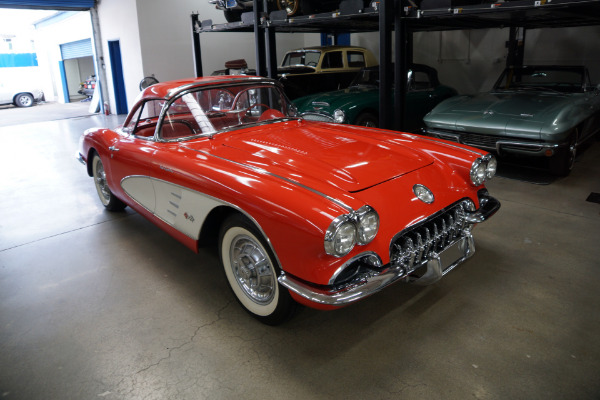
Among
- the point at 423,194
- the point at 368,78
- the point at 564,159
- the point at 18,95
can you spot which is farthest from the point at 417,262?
the point at 18,95

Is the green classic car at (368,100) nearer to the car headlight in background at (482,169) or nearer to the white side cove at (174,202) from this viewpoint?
the car headlight in background at (482,169)

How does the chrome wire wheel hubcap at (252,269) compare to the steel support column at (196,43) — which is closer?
the chrome wire wheel hubcap at (252,269)

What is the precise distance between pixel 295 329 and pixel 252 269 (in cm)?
42

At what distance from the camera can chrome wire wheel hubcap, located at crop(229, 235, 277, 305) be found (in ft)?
7.86

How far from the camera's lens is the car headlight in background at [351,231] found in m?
1.95

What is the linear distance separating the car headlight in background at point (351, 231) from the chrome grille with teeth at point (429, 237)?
205mm

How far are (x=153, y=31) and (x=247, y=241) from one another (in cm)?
1108

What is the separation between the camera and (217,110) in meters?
3.36

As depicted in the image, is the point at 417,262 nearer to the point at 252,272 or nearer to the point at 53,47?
the point at 252,272

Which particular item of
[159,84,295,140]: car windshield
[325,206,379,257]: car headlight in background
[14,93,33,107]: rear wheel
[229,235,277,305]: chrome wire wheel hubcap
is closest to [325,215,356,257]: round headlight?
[325,206,379,257]: car headlight in background

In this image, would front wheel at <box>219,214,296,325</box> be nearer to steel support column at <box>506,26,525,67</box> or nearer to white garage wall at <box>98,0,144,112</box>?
steel support column at <box>506,26,525,67</box>

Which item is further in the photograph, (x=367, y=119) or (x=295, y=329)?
(x=367, y=119)

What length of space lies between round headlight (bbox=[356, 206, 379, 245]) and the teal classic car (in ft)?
11.7

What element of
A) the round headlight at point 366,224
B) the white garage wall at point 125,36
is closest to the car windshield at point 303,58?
the white garage wall at point 125,36
